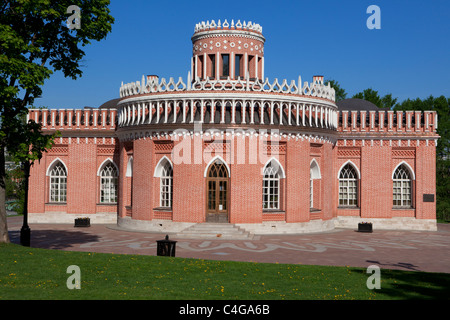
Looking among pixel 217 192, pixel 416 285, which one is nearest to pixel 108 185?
pixel 217 192

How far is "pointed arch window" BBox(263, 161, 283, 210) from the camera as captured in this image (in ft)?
94.0

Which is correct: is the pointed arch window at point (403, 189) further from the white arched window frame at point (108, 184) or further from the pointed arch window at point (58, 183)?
the pointed arch window at point (58, 183)

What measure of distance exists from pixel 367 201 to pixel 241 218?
1037 cm

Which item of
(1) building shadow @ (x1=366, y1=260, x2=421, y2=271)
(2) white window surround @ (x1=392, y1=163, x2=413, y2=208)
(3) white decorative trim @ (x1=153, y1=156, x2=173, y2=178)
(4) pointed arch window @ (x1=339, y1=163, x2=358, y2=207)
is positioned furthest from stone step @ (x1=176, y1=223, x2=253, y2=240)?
(2) white window surround @ (x1=392, y1=163, x2=413, y2=208)

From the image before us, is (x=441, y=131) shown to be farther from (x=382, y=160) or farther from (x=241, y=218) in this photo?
(x=241, y=218)

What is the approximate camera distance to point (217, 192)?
91.2ft

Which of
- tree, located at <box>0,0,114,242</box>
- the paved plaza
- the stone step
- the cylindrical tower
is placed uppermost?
the cylindrical tower

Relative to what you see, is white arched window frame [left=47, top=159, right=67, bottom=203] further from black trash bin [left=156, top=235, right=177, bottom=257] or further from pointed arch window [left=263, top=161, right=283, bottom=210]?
black trash bin [left=156, top=235, right=177, bottom=257]

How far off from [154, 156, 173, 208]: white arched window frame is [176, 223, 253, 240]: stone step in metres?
3.05

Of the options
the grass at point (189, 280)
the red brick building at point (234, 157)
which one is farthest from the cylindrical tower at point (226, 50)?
the grass at point (189, 280)

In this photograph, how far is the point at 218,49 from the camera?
109 ft

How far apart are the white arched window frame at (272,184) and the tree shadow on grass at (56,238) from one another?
960 cm
